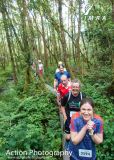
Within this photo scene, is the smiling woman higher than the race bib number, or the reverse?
the smiling woman

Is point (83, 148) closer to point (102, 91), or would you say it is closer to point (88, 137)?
point (88, 137)

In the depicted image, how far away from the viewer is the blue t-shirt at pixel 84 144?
416 cm

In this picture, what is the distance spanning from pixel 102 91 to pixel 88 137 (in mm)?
8550

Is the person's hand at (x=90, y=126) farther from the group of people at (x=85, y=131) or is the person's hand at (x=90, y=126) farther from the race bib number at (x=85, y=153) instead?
the race bib number at (x=85, y=153)

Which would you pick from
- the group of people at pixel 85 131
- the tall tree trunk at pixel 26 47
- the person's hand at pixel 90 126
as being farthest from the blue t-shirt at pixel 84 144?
the tall tree trunk at pixel 26 47

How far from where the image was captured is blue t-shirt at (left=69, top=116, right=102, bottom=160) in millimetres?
4158

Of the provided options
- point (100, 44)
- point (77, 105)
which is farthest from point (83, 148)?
point (100, 44)

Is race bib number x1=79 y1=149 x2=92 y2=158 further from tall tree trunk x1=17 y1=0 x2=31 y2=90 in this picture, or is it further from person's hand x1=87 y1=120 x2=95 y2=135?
tall tree trunk x1=17 y1=0 x2=31 y2=90

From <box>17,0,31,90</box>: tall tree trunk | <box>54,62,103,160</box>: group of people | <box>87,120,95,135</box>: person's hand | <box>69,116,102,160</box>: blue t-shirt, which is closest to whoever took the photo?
<box>87,120,95,135</box>: person's hand

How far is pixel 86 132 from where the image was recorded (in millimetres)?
4184

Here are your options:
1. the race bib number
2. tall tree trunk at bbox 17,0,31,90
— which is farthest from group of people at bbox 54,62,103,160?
tall tree trunk at bbox 17,0,31,90

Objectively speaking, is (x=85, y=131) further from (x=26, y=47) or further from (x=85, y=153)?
(x=26, y=47)

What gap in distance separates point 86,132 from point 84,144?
23cm

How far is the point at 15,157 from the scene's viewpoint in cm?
682
